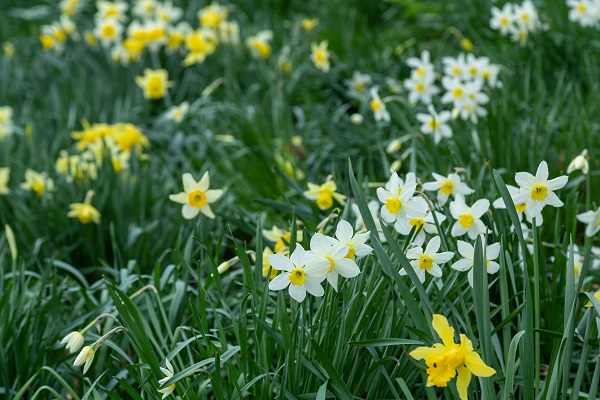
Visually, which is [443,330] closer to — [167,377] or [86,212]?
[167,377]

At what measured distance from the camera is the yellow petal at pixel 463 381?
154 centimetres

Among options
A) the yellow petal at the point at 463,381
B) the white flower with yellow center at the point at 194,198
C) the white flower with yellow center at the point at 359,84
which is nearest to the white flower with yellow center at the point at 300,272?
the yellow petal at the point at 463,381

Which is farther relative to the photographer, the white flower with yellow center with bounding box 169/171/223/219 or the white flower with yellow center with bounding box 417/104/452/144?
the white flower with yellow center with bounding box 417/104/452/144

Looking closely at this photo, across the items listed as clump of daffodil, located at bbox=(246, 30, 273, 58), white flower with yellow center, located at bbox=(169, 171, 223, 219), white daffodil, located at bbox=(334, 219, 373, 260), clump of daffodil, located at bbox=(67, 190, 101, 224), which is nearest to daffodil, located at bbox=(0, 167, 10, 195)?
clump of daffodil, located at bbox=(67, 190, 101, 224)

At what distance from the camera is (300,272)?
172cm

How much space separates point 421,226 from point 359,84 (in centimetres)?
247

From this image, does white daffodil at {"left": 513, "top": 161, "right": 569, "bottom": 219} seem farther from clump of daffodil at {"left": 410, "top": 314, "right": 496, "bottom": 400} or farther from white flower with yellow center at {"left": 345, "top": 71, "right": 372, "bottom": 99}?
white flower with yellow center at {"left": 345, "top": 71, "right": 372, "bottom": 99}

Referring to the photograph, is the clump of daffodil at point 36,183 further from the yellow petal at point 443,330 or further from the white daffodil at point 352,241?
the yellow petal at point 443,330

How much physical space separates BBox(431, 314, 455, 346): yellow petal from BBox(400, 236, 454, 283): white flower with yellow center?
0.27 metres

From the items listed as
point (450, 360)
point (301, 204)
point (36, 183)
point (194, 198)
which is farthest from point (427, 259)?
point (36, 183)

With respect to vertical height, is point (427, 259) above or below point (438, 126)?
below

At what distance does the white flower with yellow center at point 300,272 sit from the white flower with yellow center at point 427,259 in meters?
0.25

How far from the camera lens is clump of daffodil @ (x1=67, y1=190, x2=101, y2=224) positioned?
10.2 ft

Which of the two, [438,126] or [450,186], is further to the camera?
[438,126]
